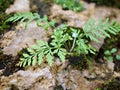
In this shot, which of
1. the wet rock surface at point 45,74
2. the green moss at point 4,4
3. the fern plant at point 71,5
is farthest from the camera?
the fern plant at point 71,5

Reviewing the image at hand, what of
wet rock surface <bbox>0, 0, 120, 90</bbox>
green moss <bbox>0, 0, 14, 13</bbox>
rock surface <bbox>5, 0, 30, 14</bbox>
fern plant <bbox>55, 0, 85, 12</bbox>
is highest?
green moss <bbox>0, 0, 14, 13</bbox>

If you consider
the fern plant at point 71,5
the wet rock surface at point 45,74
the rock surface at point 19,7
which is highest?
the rock surface at point 19,7

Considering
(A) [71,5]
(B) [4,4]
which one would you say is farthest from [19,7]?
(A) [71,5]

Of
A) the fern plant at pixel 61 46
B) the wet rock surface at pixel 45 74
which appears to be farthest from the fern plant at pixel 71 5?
the fern plant at pixel 61 46

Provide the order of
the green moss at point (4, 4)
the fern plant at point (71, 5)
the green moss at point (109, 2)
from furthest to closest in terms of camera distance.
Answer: the green moss at point (109, 2) < the fern plant at point (71, 5) < the green moss at point (4, 4)

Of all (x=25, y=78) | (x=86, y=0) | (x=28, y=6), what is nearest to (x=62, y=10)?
(x=28, y=6)

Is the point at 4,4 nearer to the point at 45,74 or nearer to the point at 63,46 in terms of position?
the point at 63,46

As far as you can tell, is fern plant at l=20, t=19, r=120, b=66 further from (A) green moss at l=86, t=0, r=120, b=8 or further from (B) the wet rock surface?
(A) green moss at l=86, t=0, r=120, b=8

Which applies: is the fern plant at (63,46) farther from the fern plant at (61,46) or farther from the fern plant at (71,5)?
the fern plant at (71,5)

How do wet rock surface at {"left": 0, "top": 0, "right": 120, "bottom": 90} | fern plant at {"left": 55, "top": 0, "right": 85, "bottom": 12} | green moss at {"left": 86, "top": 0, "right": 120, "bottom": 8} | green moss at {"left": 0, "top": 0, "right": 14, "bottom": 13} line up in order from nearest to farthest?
wet rock surface at {"left": 0, "top": 0, "right": 120, "bottom": 90}
green moss at {"left": 0, "top": 0, "right": 14, "bottom": 13}
fern plant at {"left": 55, "top": 0, "right": 85, "bottom": 12}
green moss at {"left": 86, "top": 0, "right": 120, "bottom": 8}

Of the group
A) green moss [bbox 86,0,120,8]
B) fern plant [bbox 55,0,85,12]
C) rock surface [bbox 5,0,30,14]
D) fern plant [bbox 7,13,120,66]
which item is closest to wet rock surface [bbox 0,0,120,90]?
fern plant [bbox 7,13,120,66]

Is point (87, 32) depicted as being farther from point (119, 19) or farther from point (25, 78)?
point (119, 19)
